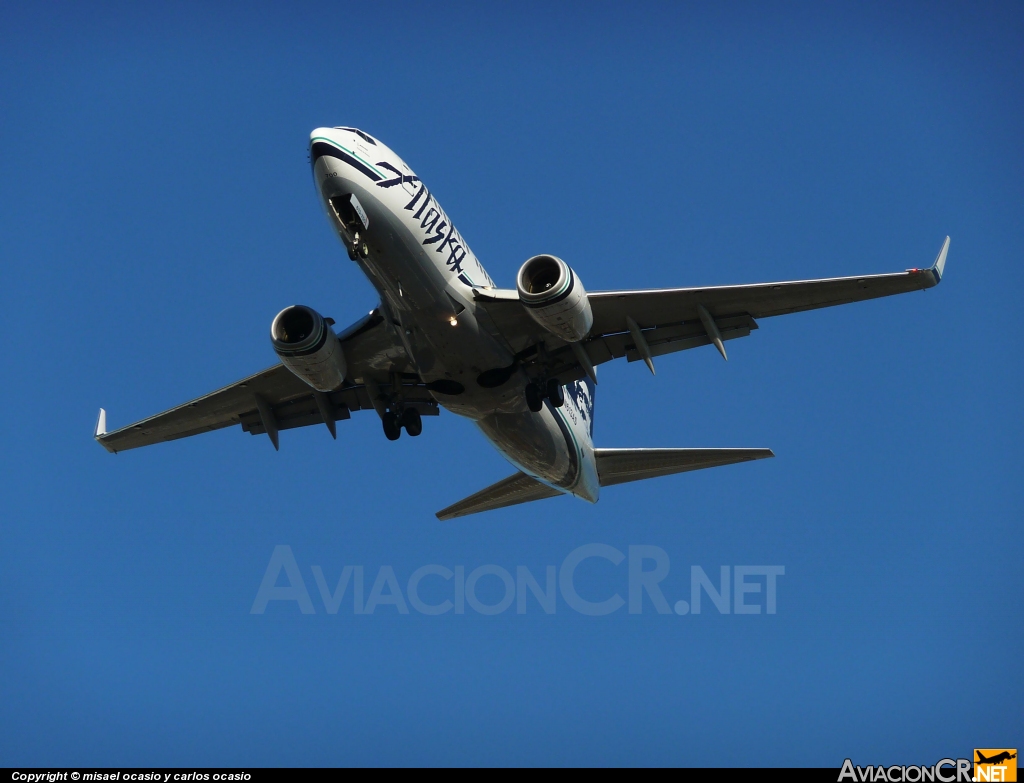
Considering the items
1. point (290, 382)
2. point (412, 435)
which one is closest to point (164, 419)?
point (290, 382)

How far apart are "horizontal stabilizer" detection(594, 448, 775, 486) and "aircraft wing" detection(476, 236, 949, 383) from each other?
4730mm

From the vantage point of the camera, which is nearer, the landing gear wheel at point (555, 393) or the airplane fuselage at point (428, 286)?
the airplane fuselage at point (428, 286)

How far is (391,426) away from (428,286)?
17.7ft

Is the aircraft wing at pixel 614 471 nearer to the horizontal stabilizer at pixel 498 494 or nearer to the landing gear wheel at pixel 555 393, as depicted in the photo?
the horizontal stabilizer at pixel 498 494

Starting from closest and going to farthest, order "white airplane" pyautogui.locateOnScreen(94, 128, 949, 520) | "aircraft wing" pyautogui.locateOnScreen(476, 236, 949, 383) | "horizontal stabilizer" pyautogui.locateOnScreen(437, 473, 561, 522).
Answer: "white airplane" pyautogui.locateOnScreen(94, 128, 949, 520)
"aircraft wing" pyautogui.locateOnScreen(476, 236, 949, 383)
"horizontal stabilizer" pyautogui.locateOnScreen(437, 473, 561, 522)

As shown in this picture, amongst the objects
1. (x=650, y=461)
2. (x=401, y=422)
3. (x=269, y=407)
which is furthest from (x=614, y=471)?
(x=269, y=407)

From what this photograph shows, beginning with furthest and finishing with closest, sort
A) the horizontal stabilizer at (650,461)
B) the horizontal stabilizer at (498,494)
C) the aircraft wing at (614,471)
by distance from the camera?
the horizontal stabilizer at (498,494), the aircraft wing at (614,471), the horizontal stabilizer at (650,461)

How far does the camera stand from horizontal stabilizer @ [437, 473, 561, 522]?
31.5 metres

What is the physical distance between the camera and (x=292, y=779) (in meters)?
19.5

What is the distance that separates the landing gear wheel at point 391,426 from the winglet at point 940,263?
1275cm


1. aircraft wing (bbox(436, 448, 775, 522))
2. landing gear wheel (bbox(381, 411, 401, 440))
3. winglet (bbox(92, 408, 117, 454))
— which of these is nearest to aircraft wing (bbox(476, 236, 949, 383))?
landing gear wheel (bbox(381, 411, 401, 440))

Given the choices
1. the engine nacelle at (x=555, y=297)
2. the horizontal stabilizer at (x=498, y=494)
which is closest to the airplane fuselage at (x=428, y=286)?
the engine nacelle at (x=555, y=297)

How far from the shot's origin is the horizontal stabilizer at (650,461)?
1155 inches

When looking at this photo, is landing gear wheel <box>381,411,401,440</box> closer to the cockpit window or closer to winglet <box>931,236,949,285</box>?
the cockpit window
